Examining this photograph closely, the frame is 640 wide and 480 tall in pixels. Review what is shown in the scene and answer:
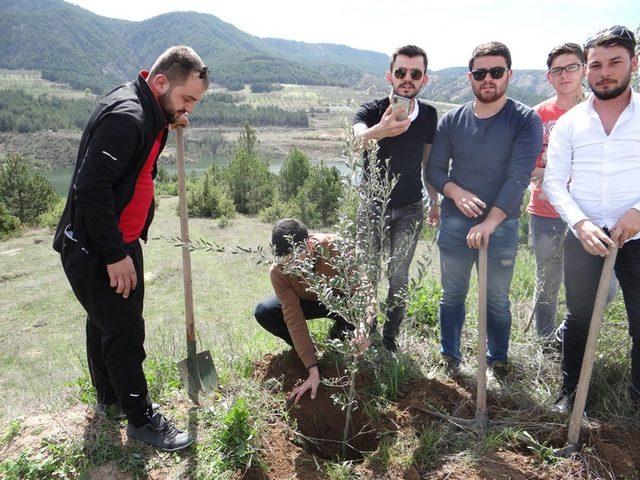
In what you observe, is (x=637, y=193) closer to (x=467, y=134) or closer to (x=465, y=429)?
(x=467, y=134)

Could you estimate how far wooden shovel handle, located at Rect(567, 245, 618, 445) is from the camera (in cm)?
196

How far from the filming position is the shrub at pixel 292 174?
2280cm

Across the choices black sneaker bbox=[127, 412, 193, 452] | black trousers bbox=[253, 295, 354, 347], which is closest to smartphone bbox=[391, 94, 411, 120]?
black trousers bbox=[253, 295, 354, 347]

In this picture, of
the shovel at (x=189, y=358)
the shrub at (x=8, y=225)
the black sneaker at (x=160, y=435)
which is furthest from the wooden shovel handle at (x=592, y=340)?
the shrub at (x=8, y=225)

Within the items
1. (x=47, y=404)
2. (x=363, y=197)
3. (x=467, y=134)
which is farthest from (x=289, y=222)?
(x=47, y=404)

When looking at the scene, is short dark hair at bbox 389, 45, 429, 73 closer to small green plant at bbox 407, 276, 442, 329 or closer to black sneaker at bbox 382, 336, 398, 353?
small green plant at bbox 407, 276, 442, 329

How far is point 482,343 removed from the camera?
7.70 feet

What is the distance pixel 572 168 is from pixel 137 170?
2331 mm

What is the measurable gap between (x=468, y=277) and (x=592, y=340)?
0.94 meters

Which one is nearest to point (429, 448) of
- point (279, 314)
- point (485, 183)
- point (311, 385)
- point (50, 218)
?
point (311, 385)

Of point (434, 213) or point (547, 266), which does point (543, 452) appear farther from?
point (434, 213)

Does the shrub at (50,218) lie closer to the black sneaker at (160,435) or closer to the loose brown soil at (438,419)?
the black sneaker at (160,435)

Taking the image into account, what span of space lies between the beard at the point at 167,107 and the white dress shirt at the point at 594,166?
211 centimetres

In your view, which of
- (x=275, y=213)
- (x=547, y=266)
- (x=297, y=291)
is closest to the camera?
(x=297, y=291)
